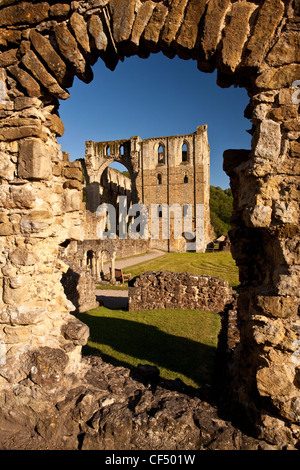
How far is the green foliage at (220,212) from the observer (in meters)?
37.1

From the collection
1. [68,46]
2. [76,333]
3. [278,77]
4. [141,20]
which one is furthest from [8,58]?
[76,333]

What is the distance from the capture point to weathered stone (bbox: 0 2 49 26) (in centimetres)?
266

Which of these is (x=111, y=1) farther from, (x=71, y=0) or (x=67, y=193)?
(x=67, y=193)

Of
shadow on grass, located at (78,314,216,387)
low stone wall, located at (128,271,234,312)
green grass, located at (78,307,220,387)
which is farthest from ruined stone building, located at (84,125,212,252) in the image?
shadow on grass, located at (78,314,216,387)

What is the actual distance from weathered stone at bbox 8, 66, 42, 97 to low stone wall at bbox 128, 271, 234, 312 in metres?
6.62

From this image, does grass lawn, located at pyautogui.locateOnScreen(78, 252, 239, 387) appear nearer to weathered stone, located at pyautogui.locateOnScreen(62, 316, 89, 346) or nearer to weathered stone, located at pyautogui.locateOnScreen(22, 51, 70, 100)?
weathered stone, located at pyautogui.locateOnScreen(62, 316, 89, 346)

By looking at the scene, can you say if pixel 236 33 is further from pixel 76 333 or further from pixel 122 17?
pixel 76 333

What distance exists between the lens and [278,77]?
218 cm

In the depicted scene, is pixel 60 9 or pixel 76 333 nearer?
pixel 60 9

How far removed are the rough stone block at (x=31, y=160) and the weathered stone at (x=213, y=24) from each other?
1.76 m

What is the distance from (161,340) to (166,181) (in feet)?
Result: 80.7

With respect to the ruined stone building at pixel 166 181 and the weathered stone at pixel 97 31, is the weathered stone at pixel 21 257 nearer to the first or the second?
the weathered stone at pixel 97 31

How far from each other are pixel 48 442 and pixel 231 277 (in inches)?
479
